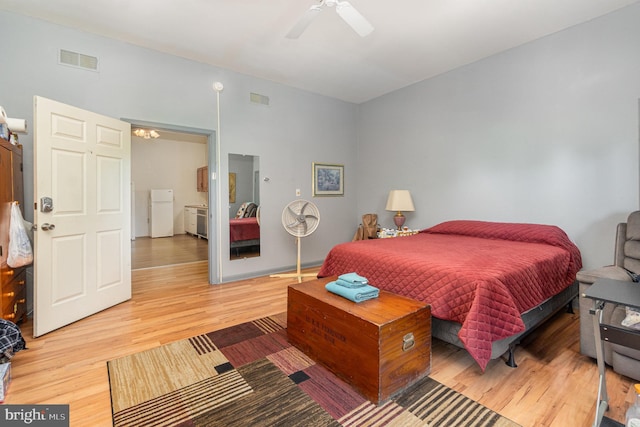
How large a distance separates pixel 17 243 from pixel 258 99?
304cm

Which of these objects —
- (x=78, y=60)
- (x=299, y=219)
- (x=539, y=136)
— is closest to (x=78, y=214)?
(x=78, y=60)

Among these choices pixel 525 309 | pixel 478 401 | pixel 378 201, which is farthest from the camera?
pixel 378 201

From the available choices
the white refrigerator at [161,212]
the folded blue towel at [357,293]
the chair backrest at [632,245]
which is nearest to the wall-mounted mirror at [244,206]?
the folded blue towel at [357,293]

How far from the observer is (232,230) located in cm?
406

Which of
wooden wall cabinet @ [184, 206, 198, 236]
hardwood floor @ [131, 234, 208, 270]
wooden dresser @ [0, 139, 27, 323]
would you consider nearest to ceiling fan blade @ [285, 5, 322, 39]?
wooden dresser @ [0, 139, 27, 323]

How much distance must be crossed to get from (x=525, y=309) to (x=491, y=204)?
201 cm

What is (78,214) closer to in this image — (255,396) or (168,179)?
(255,396)

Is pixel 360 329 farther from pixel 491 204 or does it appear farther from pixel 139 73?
pixel 139 73

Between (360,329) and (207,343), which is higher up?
(360,329)

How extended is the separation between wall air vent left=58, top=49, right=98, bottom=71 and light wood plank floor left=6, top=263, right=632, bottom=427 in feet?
8.20

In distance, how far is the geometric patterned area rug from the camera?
4.89 feet

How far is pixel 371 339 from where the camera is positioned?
157 centimetres

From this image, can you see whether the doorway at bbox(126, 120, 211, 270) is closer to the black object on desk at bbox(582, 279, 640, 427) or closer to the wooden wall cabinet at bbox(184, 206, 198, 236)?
the wooden wall cabinet at bbox(184, 206, 198, 236)

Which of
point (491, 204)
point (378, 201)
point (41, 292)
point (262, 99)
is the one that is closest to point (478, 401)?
point (491, 204)
